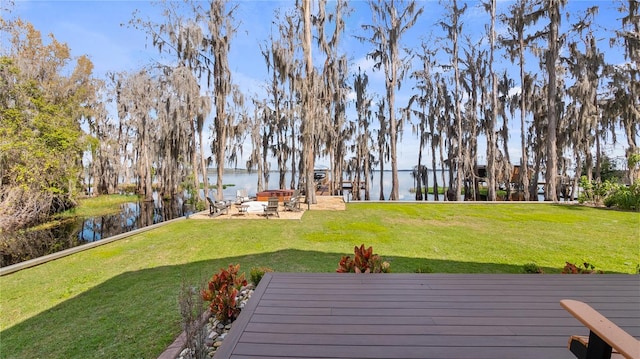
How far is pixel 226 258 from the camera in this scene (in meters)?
5.49

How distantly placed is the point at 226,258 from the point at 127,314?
2.12 metres

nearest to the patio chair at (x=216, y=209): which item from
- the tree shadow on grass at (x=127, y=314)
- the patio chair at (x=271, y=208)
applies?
the patio chair at (x=271, y=208)

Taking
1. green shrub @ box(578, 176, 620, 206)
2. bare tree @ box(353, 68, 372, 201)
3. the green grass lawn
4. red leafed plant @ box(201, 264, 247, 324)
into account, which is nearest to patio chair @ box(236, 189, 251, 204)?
the green grass lawn

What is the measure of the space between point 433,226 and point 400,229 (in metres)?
1.11

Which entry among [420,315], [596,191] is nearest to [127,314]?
[420,315]

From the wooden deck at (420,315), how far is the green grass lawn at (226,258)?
1021 millimetres

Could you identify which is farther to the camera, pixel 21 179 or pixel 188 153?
pixel 188 153

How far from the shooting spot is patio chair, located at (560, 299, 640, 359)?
100 cm

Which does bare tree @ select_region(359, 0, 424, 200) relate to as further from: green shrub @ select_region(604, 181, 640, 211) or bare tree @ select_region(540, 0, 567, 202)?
green shrub @ select_region(604, 181, 640, 211)

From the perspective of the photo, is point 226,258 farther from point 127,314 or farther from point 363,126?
point 363,126

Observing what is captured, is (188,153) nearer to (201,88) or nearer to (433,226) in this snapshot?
(201,88)

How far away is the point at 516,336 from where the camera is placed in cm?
194

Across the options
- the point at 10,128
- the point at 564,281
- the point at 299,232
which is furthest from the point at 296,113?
the point at 564,281

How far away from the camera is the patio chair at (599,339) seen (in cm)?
100
